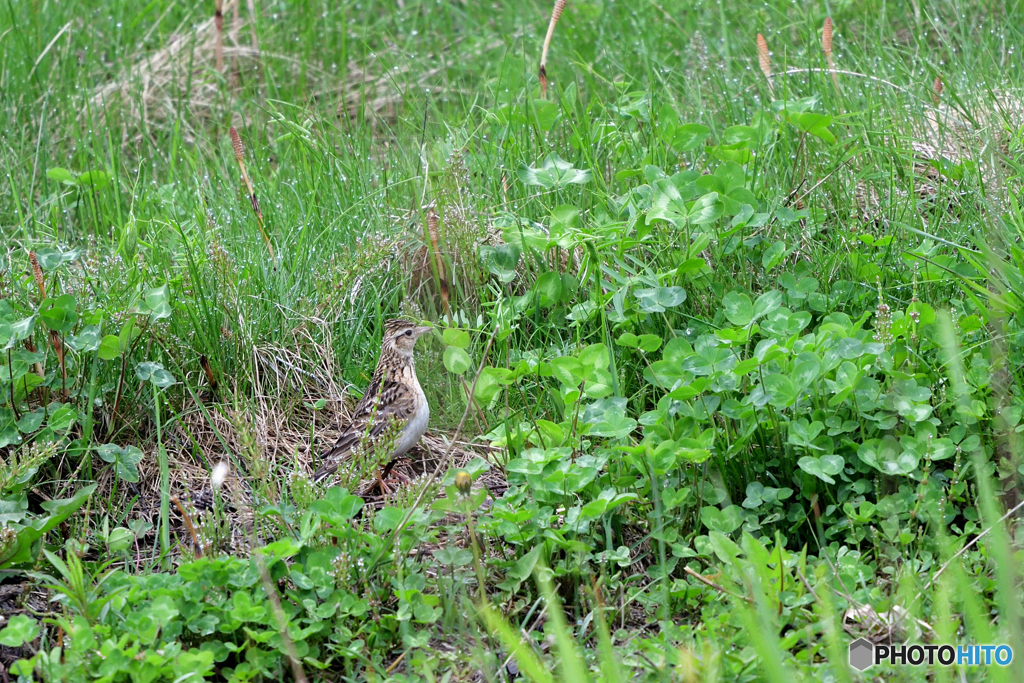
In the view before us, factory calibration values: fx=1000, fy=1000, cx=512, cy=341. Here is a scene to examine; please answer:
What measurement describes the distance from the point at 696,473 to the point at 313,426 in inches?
58.8

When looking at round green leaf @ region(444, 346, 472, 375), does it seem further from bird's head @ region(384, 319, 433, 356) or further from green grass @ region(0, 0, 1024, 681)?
bird's head @ region(384, 319, 433, 356)

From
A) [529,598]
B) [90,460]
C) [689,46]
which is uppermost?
[689,46]

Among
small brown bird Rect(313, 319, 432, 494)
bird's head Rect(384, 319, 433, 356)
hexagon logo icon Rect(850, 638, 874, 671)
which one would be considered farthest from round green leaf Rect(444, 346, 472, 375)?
hexagon logo icon Rect(850, 638, 874, 671)

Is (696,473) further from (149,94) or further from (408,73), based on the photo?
(149,94)

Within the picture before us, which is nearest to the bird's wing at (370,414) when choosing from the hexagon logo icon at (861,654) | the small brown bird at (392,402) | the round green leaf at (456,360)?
the small brown bird at (392,402)

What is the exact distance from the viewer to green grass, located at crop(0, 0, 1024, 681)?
9.39ft

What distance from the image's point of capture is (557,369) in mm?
3564

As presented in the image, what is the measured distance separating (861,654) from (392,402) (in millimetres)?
1994

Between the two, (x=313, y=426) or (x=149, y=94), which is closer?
(x=313, y=426)

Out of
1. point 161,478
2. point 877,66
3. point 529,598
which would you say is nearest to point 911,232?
point 877,66

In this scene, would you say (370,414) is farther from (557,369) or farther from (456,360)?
(557,369)

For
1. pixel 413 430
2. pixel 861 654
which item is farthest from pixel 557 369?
pixel 861 654

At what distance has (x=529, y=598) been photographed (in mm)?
3109

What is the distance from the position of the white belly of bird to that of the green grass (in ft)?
0.57
